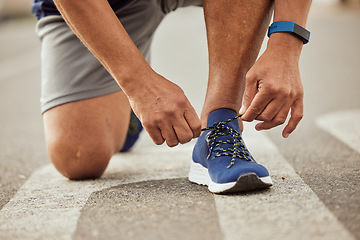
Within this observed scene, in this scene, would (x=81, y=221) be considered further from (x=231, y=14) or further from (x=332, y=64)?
(x=332, y=64)

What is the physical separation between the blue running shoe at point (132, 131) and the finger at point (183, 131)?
120 cm

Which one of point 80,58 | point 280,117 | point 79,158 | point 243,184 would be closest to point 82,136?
point 79,158

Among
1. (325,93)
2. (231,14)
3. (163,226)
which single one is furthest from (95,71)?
(325,93)

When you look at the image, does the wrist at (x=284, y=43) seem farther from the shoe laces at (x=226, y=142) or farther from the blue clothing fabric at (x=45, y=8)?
the blue clothing fabric at (x=45, y=8)

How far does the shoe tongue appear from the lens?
1.95 m

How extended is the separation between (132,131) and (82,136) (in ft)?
1.76

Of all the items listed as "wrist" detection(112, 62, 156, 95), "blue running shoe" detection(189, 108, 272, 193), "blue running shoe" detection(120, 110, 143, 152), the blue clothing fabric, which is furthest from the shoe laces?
the blue clothing fabric

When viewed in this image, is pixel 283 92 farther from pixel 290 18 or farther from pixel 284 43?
pixel 290 18

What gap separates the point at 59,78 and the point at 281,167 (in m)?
1.16

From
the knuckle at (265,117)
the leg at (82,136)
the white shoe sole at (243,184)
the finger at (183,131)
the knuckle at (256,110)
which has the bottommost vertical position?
the leg at (82,136)

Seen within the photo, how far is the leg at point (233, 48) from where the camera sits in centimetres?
199

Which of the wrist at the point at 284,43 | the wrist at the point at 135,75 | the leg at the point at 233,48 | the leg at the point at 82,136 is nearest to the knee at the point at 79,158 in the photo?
the leg at the point at 82,136

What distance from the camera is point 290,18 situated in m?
1.84

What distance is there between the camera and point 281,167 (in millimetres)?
2258
